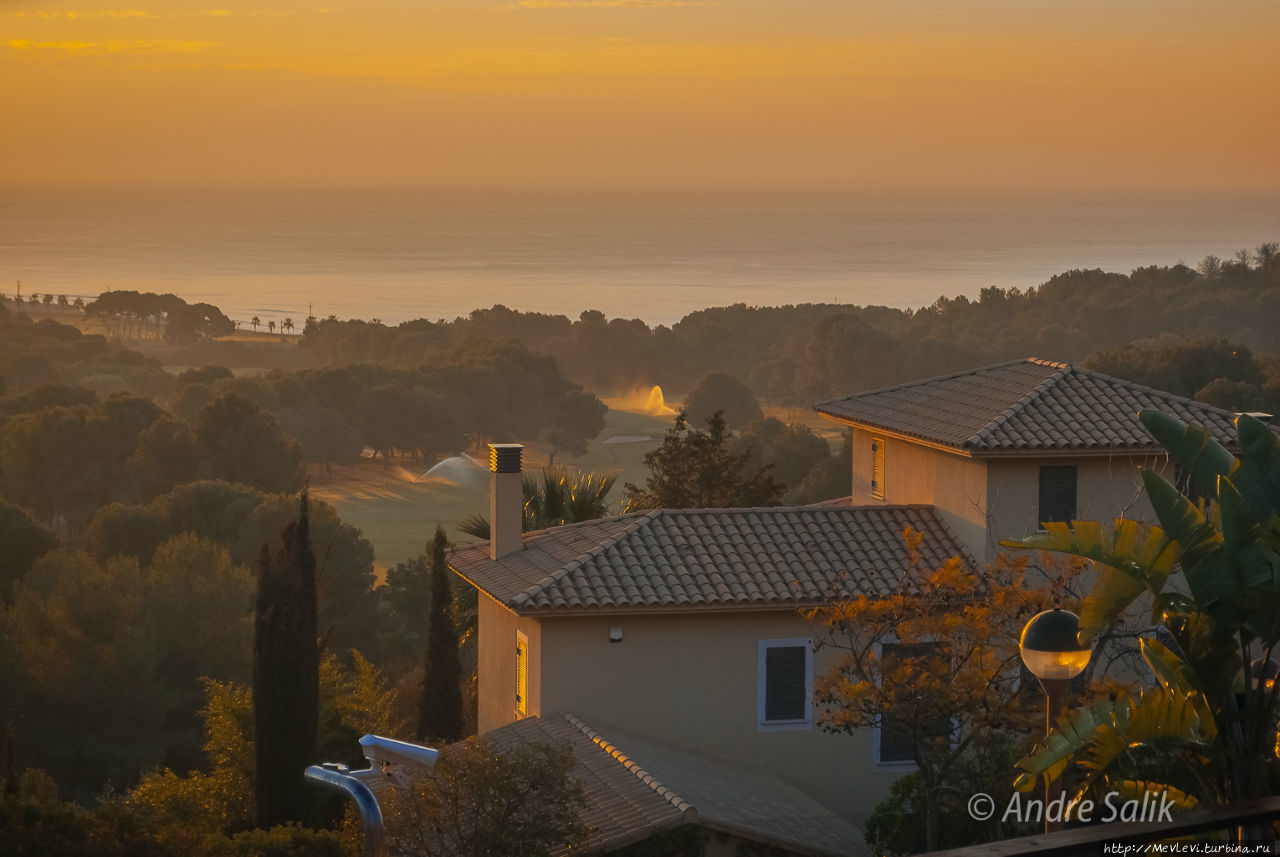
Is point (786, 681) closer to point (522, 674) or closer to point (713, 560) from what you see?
point (713, 560)

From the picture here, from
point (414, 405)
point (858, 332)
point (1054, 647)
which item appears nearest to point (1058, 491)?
point (1054, 647)

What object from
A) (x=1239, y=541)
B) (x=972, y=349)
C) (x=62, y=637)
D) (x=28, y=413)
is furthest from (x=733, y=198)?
(x=1239, y=541)

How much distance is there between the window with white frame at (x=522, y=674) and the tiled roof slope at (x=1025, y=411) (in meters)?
6.03

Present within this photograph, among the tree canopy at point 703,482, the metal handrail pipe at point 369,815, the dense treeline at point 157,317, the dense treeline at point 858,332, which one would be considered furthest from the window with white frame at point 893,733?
the dense treeline at point 157,317

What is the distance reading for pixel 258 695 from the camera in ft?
64.6

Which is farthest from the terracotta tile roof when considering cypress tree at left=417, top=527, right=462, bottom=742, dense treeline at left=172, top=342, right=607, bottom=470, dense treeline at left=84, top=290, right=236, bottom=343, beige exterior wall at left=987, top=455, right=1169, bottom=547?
dense treeline at left=84, top=290, right=236, bottom=343

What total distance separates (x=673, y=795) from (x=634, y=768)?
1.18 meters

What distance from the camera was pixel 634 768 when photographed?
16062mm

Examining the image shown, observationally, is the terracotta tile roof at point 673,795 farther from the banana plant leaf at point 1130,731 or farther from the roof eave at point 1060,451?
the banana plant leaf at point 1130,731

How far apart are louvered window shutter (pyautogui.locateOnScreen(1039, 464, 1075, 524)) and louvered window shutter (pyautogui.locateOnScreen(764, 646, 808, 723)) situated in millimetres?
3968

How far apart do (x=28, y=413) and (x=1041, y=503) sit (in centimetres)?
5244

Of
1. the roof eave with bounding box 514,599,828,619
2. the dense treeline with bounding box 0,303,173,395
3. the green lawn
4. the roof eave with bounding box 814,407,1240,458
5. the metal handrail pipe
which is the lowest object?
the green lawn

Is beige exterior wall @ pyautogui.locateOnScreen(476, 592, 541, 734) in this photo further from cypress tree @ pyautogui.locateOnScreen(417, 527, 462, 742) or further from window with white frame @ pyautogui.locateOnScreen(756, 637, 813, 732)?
window with white frame @ pyautogui.locateOnScreen(756, 637, 813, 732)

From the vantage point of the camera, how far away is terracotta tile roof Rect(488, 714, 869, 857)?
14.4m
